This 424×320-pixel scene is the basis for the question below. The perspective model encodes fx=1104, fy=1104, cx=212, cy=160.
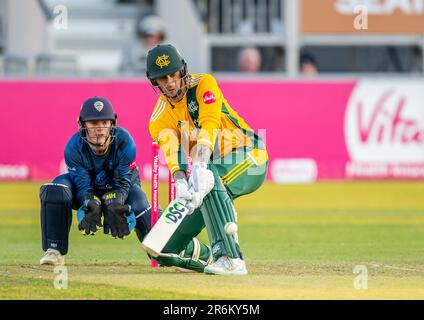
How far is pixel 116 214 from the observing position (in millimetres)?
9938

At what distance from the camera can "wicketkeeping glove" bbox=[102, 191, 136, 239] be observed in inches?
391

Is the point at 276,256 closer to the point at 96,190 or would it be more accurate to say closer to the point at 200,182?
the point at 96,190

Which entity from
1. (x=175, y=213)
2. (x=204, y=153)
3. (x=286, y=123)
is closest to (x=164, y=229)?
(x=175, y=213)

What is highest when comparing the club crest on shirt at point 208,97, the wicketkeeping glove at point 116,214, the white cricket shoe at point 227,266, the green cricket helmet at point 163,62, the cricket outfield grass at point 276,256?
the green cricket helmet at point 163,62

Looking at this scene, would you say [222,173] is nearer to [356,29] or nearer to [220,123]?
[220,123]

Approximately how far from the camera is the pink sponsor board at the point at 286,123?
22.3 meters

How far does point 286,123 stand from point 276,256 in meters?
11.6

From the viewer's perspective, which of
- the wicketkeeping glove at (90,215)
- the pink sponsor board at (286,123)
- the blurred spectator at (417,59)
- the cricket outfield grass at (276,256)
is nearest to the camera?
the cricket outfield grass at (276,256)

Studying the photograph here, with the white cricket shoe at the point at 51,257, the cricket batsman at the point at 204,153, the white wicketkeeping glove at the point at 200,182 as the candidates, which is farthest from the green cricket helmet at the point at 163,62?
the white cricket shoe at the point at 51,257

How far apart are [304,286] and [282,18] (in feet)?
58.8

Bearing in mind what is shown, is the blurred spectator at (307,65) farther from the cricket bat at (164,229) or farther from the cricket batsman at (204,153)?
the cricket bat at (164,229)

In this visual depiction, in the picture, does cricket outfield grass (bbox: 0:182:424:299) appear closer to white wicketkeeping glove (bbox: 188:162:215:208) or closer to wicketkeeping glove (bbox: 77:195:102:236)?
wicketkeeping glove (bbox: 77:195:102:236)

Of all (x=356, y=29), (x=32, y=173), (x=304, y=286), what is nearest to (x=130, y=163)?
(x=304, y=286)

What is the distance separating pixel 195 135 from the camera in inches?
387
